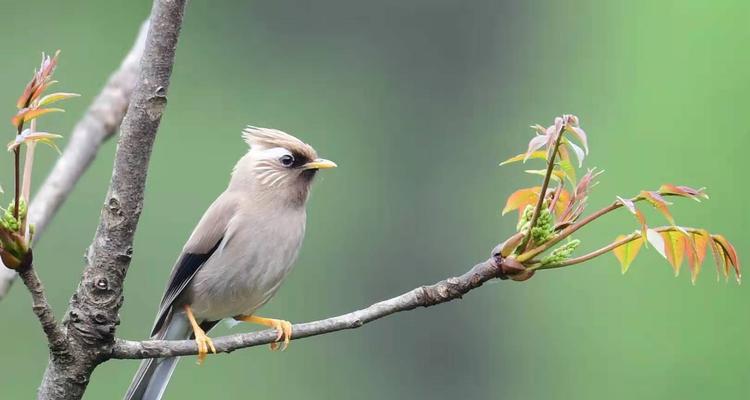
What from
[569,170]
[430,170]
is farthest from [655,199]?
[430,170]

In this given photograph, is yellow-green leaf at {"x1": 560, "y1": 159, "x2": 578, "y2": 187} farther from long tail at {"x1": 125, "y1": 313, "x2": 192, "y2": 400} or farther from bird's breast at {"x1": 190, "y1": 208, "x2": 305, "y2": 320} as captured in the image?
long tail at {"x1": 125, "y1": 313, "x2": 192, "y2": 400}

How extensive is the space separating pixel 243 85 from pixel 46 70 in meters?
16.5

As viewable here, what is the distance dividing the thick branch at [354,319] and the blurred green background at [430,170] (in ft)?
34.4

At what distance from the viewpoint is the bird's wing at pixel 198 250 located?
3906mm

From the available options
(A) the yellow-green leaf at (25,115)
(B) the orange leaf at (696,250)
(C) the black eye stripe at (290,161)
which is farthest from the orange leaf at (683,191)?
(C) the black eye stripe at (290,161)

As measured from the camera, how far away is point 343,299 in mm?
Answer: 17250

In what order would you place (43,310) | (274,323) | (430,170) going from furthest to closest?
(430,170) → (274,323) → (43,310)

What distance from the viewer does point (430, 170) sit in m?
20.5

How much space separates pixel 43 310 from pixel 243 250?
1.31 meters

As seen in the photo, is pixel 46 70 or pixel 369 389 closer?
pixel 46 70

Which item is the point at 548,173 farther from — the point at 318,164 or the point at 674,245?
the point at 318,164

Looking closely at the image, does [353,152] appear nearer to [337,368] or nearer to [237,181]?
[337,368]

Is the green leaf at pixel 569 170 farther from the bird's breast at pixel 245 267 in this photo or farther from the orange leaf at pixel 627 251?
the bird's breast at pixel 245 267

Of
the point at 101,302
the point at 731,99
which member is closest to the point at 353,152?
the point at 731,99
